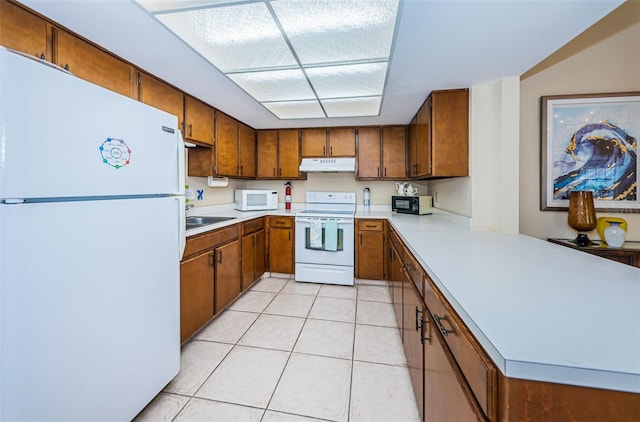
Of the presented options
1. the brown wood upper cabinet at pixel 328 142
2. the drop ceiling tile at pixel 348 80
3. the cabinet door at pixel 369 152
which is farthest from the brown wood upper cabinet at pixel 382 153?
the drop ceiling tile at pixel 348 80

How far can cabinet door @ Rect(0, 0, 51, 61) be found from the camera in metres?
1.16

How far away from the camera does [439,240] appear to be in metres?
1.63

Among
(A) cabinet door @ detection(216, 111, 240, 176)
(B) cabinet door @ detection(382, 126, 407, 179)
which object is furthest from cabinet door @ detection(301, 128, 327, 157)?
(A) cabinet door @ detection(216, 111, 240, 176)

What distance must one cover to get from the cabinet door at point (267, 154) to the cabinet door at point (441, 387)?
10.2 ft

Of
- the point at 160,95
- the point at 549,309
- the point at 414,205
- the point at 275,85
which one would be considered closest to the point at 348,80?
the point at 275,85

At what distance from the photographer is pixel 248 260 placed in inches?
117

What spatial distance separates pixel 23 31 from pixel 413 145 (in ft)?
10.4

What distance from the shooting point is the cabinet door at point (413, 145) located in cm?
293

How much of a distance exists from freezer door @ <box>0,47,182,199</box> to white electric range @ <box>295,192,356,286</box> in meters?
2.10

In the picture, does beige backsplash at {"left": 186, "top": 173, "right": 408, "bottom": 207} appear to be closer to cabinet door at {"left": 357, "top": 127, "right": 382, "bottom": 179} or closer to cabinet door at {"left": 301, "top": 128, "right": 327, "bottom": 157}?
cabinet door at {"left": 357, "top": 127, "right": 382, "bottom": 179}

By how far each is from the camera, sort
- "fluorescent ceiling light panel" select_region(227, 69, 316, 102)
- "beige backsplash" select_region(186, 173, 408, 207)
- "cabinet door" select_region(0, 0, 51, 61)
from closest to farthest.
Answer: "cabinet door" select_region(0, 0, 51, 61)
"fluorescent ceiling light panel" select_region(227, 69, 316, 102)
"beige backsplash" select_region(186, 173, 408, 207)

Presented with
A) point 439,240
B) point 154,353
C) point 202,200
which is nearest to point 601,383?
point 439,240

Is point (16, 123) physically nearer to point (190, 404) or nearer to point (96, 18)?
point (96, 18)

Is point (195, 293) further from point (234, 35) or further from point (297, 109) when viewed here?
point (297, 109)
